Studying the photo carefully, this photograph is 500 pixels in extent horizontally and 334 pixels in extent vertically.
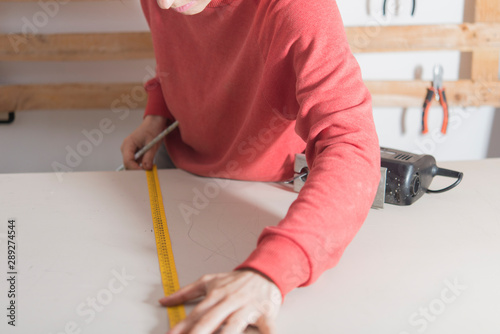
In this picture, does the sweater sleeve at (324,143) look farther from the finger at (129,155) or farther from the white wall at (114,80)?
the white wall at (114,80)

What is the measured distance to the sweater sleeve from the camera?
2.43 ft

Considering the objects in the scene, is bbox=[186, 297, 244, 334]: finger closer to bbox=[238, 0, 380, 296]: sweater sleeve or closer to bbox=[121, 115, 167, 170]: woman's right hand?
bbox=[238, 0, 380, 296]: sweater sleeve

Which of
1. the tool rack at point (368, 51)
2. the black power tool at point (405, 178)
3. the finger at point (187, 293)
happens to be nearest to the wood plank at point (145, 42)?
the tool rack at point (368, 51)

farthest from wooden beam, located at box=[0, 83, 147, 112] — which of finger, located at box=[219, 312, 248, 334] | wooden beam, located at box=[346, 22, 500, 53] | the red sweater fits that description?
finger, located at box=[219, 312, 248, 334]

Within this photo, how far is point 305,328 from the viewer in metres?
0.68

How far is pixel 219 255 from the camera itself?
0.86m

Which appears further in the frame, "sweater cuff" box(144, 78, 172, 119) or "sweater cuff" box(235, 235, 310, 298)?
"sweater cuff" box(144, 78, 172, 119)

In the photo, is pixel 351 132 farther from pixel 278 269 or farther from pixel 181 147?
pixel 181 147

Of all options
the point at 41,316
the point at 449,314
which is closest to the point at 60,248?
the point at 41,316

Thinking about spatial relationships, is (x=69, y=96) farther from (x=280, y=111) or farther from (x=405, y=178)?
(x=405, y=178)

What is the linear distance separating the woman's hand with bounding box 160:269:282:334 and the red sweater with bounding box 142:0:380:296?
2 cm

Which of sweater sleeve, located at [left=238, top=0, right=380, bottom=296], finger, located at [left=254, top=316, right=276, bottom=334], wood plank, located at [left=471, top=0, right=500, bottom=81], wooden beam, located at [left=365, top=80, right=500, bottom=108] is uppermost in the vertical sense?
sweater sleeve, located at [left=238, top=0, right=380, bottom=296]

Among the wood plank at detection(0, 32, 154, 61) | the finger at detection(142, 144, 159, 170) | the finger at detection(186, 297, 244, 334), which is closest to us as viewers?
the finger at detection(186, 297, 244, 334)

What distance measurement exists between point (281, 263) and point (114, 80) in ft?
4.78
